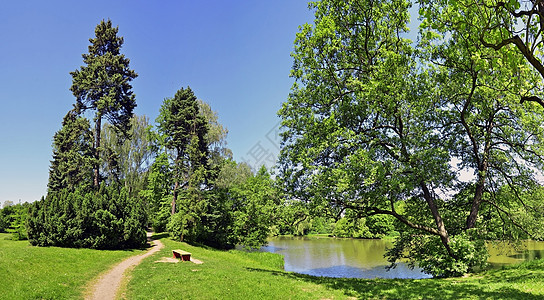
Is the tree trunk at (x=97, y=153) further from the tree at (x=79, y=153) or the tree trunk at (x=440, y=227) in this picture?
the tree trunk at (x=440, y=227)

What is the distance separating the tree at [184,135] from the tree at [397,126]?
22.6 meters

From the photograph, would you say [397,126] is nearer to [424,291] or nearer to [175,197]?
[424,291]

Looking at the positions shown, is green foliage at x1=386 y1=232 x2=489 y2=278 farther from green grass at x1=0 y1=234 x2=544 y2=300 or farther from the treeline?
the treeline

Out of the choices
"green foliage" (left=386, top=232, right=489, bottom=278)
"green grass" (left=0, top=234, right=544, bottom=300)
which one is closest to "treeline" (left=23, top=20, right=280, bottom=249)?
"green grass" (left=0, top=234, right=544, bottom=300)

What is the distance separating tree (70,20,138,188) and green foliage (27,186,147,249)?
9437mm

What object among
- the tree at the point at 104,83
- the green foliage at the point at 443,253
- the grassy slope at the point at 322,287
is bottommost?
the grassy slope at the point at 322,287

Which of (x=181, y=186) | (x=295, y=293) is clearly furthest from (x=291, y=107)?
(x=181, y=186)

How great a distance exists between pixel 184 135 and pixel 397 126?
92.1ft

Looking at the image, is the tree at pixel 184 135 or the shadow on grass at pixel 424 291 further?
the tree at pixel 184 135

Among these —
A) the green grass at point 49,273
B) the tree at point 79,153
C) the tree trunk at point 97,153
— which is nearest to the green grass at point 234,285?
the green grass at point 49,273

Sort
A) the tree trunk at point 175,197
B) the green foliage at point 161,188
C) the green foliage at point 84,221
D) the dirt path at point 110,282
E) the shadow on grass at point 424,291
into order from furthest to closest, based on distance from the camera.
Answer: the green foliage at point 161,188 → the tree trunk at point 175,197 → the green foliage at point 84,221 → the dirt path at point 110,282 → the shadow on grass at point 424,291

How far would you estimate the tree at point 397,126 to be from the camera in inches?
500

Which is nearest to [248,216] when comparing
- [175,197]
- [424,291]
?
[175,197]

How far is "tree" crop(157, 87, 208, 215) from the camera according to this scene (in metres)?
35.5
